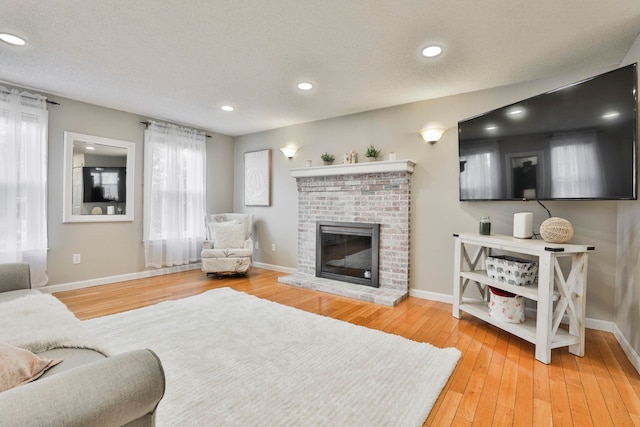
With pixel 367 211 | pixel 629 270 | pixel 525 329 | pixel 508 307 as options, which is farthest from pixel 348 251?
pixel 629 270

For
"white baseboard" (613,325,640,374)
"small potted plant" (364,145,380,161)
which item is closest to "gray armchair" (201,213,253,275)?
"small potted plant" (364,145,380,161)

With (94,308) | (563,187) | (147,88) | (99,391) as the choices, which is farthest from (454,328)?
(147,88)

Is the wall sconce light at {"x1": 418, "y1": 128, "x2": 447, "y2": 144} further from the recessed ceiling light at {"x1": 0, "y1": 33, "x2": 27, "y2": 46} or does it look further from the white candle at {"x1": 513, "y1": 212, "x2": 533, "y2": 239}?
the recessed ceiling light at {"x1": 0, "y1": 33, "x2": 27, "y2": 46}

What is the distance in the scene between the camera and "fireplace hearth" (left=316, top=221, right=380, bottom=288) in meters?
3.81

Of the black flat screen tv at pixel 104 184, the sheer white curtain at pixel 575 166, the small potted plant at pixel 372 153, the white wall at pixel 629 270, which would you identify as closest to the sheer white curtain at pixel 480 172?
the sheer white curtain at pixel 575 166

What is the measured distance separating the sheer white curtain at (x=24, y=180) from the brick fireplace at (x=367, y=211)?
2.90 m

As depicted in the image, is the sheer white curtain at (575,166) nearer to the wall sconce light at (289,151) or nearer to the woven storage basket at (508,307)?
the woven storage basket at (508,307)

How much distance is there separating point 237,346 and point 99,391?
1527 millimetres

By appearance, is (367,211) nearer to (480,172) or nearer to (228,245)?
(480,172)

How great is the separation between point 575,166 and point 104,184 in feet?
17.1

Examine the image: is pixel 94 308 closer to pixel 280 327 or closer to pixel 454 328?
pixel 280 327

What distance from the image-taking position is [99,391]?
78 cm

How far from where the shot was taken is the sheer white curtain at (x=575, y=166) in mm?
2195

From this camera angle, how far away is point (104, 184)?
4.02 metres
